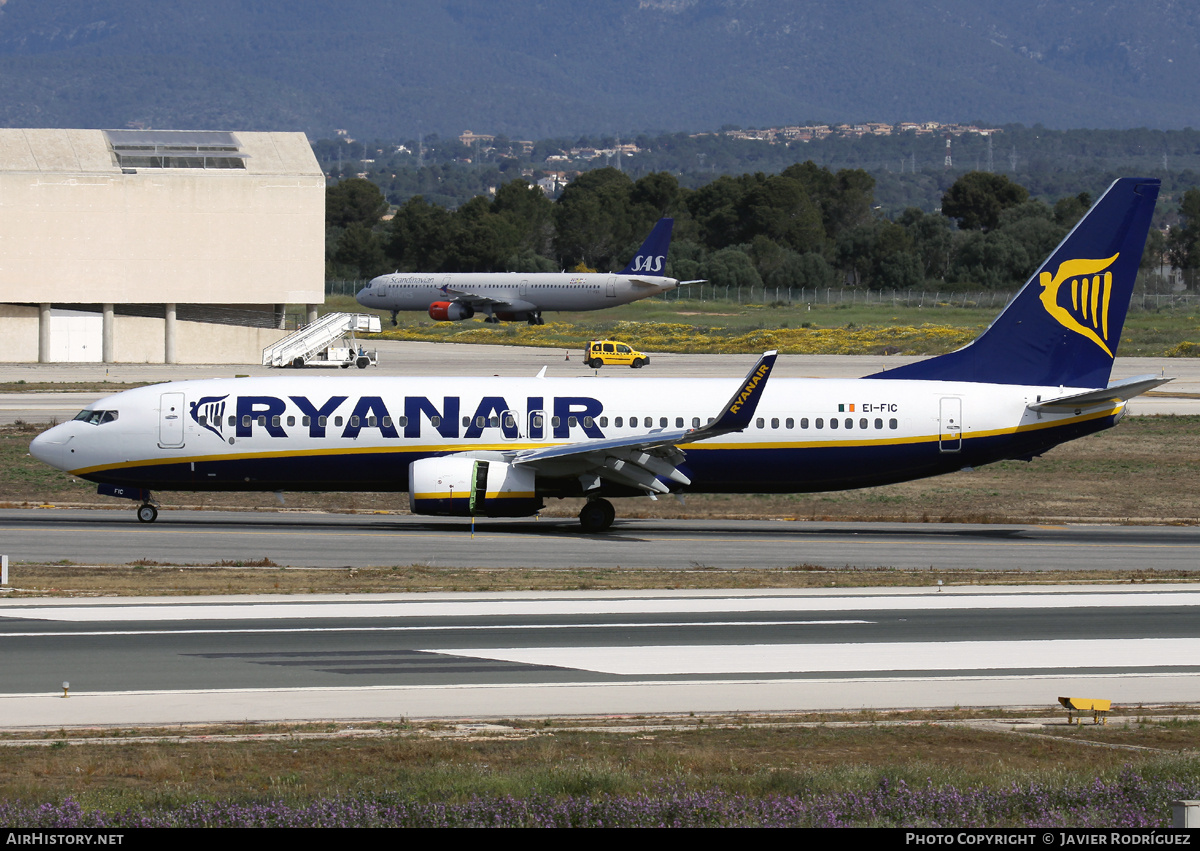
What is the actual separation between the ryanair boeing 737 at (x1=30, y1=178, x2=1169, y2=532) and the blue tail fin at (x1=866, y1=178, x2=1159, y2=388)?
1.6 inches

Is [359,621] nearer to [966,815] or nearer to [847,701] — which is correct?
[847,701]

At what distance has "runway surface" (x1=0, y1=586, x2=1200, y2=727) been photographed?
61.2 feet

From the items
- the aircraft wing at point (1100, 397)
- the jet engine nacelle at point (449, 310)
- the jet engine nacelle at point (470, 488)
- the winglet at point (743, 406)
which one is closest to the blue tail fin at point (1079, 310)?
the aircraft wing at point (1100, 397)

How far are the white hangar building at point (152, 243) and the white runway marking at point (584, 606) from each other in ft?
218

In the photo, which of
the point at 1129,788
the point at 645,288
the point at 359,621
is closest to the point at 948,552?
the point at 359,621

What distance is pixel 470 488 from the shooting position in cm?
3488

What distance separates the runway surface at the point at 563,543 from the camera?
3206 cm

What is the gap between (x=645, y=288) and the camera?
130 metres

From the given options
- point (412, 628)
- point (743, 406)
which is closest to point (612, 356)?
point (743, 406)

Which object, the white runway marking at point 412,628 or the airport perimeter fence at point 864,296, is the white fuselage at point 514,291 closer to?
the airport perimeter fence at point 864,296

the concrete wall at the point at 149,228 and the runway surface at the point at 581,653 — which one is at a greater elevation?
the concrete wall at the point at 149,228

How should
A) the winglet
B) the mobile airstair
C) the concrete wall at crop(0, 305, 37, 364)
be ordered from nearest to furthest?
the winglet
the mobile airstair
the concrete wall at crop(0, 305, 37, 364)

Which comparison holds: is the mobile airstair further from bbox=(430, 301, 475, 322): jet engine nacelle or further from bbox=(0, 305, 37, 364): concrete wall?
bbox=(430, 301, 475, 322): jet engine nacelle

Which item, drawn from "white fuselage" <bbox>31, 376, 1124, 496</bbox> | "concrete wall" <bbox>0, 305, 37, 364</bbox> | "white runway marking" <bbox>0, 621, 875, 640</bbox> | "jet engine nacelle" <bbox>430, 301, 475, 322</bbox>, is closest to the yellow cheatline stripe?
"white fuselage" <bbox>31, 376, 1124, 496</bbox>
